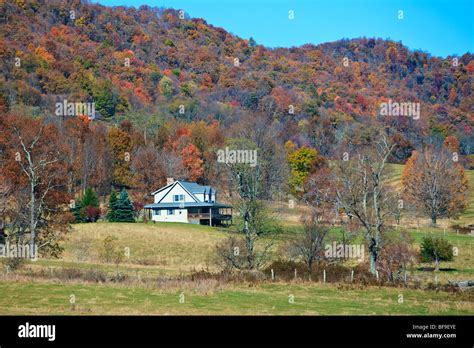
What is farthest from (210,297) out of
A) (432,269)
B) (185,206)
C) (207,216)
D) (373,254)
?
(185,206)

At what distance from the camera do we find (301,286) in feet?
123

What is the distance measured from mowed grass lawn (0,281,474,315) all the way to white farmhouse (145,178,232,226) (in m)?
53.2

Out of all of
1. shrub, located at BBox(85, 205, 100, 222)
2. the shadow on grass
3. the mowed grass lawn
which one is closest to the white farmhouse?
shrub, located at BBox(85, 205, 100, 222)

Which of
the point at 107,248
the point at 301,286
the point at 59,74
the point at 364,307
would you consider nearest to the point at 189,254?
the point at 107,248

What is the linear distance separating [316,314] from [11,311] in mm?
11582

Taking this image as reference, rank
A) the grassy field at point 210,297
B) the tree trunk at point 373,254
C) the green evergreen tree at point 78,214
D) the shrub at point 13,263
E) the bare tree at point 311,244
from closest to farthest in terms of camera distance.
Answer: the grassy field at point 210,297, the shrub at point 13,263, the tree trunk at point 373,254, the bare tree at point 311,244, the green evergreen tree at point 78,214

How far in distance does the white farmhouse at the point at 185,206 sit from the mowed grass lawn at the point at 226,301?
2094 inches

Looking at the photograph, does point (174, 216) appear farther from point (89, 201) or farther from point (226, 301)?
point (226, 301)

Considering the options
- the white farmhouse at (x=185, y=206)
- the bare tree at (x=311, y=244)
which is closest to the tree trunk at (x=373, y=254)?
the bare tree at (x=311, y=244)

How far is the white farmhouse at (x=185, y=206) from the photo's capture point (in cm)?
8919

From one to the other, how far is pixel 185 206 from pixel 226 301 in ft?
197

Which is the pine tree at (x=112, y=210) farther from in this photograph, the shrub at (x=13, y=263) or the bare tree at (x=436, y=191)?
the bare tree at (x=436, y=191)

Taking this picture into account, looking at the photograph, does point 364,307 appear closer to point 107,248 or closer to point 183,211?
point 107,248

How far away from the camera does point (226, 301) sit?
1142 inches
